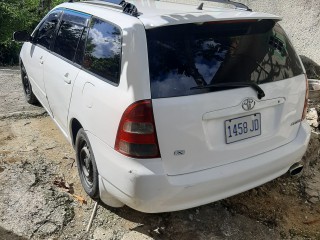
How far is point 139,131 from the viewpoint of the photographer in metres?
2.44

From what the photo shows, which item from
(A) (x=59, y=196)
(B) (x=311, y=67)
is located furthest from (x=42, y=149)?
(B) (x=311, y=67)

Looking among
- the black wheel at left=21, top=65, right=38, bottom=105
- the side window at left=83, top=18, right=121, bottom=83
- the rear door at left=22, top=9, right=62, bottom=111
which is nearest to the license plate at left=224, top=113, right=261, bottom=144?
the side window at left=83, top=18, right=121, bottom=83

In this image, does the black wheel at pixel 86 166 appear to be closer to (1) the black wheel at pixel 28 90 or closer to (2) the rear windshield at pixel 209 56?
(2) the rear windshield at pixel 209 56

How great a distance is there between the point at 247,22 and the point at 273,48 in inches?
12.9

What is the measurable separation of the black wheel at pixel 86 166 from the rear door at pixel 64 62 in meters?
0.36

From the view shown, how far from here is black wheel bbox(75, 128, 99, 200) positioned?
122 inches

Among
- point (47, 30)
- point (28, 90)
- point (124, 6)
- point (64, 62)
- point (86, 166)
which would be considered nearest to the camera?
point (124, 6)

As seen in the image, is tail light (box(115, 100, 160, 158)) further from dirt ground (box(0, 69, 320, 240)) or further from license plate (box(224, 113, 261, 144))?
dirt ground (box(0, 69, 320, 240))

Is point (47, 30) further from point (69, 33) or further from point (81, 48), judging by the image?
point (81, 48)

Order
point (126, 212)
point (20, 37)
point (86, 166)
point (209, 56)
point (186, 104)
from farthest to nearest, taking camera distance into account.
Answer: point (20, 37), point (86, 166), point (126, 212), point (209, 56), point (186, 104)

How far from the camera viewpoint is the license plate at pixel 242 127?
8.49 feet

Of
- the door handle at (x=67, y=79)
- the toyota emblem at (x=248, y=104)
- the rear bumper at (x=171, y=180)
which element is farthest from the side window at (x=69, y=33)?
the toyota emblem at (x=248, y=104)

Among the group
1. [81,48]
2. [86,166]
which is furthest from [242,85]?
[86,166]

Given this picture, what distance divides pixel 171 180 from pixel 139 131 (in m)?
0.39
